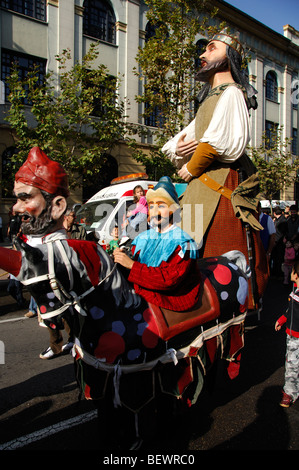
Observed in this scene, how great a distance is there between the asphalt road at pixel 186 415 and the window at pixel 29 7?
15364 millimetres

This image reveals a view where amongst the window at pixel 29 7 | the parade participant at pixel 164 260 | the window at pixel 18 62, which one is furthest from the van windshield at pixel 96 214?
the window at pixel 29 7

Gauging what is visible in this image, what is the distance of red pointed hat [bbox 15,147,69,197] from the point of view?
187cm

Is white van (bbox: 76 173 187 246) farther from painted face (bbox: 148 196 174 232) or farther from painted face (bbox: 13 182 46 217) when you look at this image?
painted face (bbox: 13 182 46 217)

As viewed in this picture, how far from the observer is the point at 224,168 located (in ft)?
10.2

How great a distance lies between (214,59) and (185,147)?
79cm

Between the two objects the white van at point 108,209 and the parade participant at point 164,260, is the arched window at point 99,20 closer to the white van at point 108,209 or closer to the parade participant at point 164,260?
the white van at point 108,209

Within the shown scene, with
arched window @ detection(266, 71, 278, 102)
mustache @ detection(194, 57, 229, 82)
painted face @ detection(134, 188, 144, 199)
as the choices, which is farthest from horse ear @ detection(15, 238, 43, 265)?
arched window @ detection(266, 71, 278, 102)

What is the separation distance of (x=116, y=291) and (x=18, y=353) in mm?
2981

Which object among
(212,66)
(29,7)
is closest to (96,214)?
(212,66)

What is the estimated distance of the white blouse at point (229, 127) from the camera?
2.90m

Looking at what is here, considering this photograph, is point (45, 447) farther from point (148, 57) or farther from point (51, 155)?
point (148, 57)

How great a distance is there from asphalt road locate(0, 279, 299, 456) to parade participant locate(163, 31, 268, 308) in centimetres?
85

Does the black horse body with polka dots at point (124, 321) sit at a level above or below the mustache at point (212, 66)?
below
